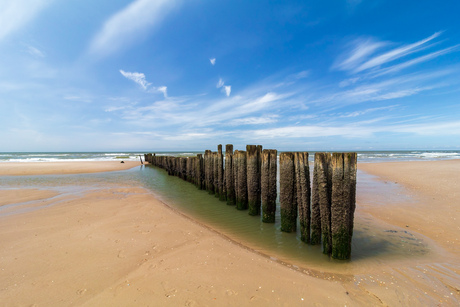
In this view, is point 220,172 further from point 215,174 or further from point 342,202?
point 342,202

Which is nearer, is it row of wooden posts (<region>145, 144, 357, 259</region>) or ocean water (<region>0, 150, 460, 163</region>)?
row of wooden posts (<region>145, 144, 357, 259</region>)

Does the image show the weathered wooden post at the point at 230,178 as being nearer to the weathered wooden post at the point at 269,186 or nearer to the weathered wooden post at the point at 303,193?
the weathered wooden post at the point at 269,186

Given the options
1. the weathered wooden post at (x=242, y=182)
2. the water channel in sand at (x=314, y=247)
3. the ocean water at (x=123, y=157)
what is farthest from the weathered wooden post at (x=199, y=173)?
the ocean water at (x=123, y=157)

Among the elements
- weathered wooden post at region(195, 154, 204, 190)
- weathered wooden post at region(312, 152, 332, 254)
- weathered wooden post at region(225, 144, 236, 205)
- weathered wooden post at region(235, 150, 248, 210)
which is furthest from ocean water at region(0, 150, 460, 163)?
weathered wooden post at region(312, 152, 332, 254)

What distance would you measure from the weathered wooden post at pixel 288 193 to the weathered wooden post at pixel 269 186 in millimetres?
697

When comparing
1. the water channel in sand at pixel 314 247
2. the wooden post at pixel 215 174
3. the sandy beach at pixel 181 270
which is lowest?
the water channel in sand at pixel 314 247

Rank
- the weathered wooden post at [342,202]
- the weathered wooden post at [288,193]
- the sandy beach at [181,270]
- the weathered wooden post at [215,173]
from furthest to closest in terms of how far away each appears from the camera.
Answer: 1. the weathered wooden post at [215,173]
2. the weathered wooden post at [288,193]
3. the weathered wooden post at [342,202]
4. the sandy beach at [181,270]

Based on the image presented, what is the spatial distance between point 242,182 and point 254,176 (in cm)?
81

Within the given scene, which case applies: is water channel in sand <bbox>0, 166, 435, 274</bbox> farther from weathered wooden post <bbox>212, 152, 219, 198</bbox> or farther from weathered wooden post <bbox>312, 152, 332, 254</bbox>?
weathered wooden post <bbox>212, 152, 219, 198</bbox>

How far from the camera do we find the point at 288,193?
5.54m

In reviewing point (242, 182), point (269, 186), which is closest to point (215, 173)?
point (242, 182)

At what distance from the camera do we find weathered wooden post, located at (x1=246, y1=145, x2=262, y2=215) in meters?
7.03

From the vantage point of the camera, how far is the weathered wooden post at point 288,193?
216 inches

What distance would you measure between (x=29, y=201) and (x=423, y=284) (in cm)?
1265
